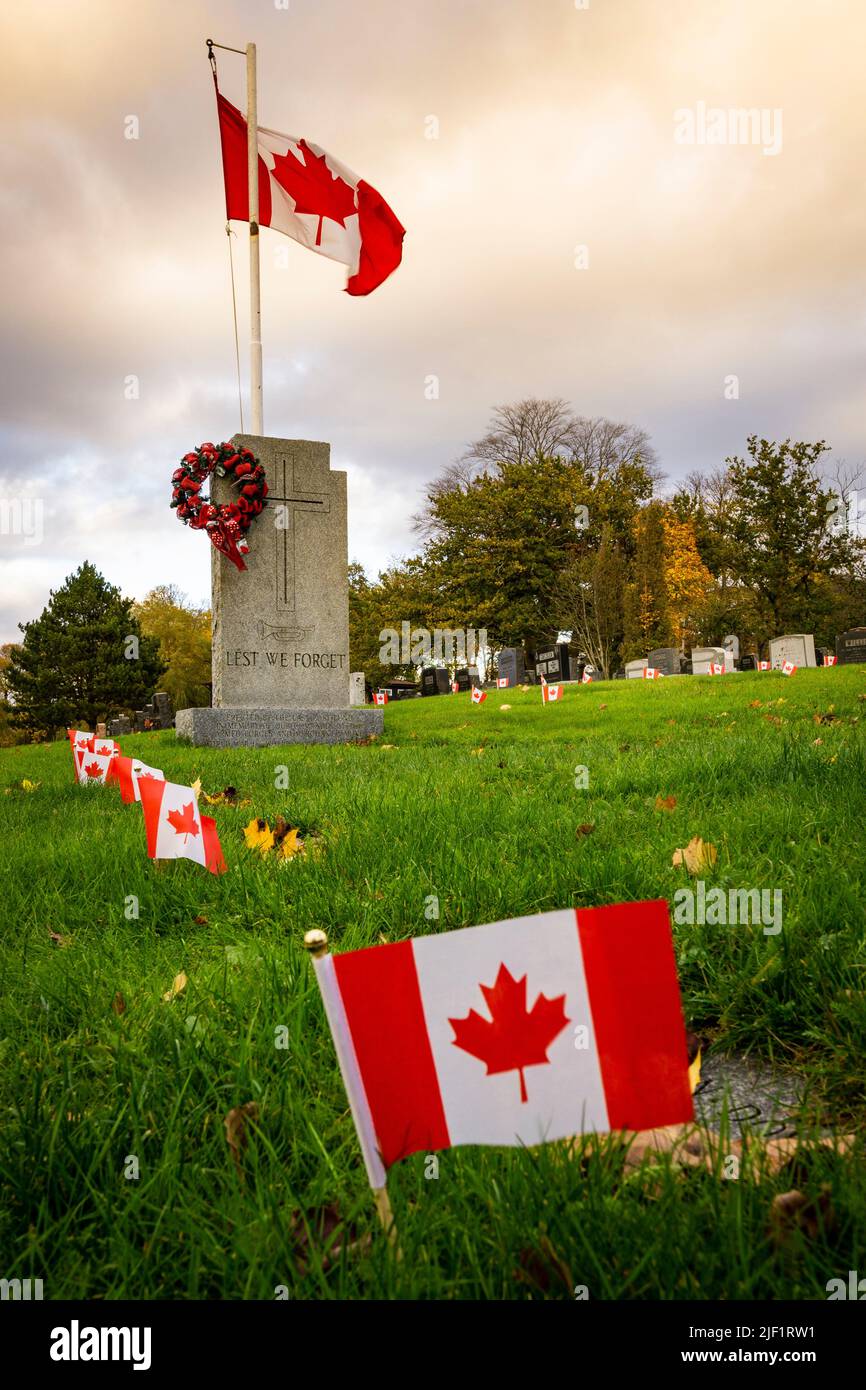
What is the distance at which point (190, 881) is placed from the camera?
298 cm

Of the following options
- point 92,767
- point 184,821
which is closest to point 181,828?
point 184,821

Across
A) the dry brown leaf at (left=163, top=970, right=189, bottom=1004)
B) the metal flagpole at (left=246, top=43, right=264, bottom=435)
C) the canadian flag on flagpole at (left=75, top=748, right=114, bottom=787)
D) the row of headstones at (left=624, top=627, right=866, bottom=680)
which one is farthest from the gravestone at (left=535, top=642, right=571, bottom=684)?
the dry brown leaf at (left=163, top=970, right=189, bottom=1004)

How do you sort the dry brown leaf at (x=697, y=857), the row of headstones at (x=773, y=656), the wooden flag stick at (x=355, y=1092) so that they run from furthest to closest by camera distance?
1. the row of headstones at (x=773, y=656)
2. the dry brown leaf at (x=697, y=857)
3. the wooden flag stick at (x=355, y=1092)

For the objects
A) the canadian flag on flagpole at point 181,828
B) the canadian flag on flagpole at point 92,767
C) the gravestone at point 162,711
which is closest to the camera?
the canadian flag on flagpole at point 181,828

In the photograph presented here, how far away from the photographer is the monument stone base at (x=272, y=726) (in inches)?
372

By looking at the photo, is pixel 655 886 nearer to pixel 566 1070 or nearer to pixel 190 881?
pixel 566 1070

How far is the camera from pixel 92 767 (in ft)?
21.4

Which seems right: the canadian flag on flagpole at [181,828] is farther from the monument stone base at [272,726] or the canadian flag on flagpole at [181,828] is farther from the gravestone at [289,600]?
the gravestone at [289,600]

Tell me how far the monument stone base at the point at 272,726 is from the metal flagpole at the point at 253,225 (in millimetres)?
4388

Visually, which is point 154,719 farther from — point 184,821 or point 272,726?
point 184,821

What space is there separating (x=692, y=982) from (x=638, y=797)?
2.25 meters

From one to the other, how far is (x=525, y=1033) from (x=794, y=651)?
2765 centimetres

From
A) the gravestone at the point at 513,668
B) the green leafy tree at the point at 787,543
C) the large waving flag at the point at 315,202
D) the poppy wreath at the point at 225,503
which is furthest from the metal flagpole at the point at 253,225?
the green leafy tree at the point at 787,543
